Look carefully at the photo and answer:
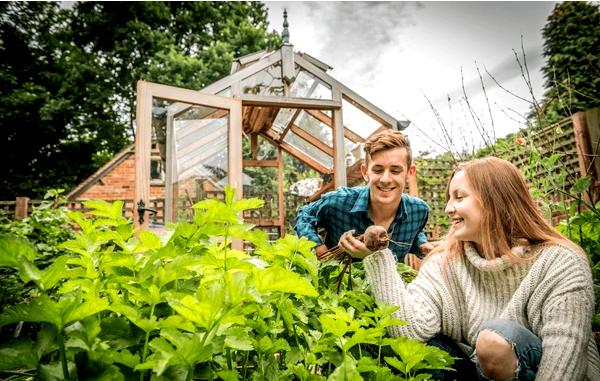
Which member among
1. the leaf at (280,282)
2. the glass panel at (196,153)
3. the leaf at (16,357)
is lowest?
the leaf at (16,357)

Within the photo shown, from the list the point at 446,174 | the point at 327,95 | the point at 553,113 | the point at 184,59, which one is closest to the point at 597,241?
the point at 327,95

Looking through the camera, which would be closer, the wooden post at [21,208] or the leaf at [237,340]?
the leaf at [237,340]

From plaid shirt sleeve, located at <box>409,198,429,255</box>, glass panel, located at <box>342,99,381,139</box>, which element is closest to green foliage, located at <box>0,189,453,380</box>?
plaid shirt sleeve, located at <box>409,198,429,255</box>

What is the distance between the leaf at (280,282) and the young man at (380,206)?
55.8 inches

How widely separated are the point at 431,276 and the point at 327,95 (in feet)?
14.6

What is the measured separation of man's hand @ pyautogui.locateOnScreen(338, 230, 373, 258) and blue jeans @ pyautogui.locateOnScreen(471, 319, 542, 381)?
417 mm

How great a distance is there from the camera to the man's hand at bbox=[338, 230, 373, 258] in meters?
1.07

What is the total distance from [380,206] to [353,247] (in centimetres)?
120

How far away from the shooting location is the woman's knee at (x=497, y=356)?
1.04m

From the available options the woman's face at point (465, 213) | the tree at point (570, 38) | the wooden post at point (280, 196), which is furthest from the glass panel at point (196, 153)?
the tree at point (570, 38)

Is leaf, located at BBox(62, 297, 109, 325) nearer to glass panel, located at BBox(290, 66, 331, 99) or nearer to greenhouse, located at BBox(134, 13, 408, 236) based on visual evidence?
greenhouse, located at BBox(134, 13, 408, 236)

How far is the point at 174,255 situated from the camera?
23.9 inches

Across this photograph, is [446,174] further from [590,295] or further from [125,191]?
[125,191]

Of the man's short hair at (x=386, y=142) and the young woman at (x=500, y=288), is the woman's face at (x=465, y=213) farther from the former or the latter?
the man's short hair at (x=386, y=142)
